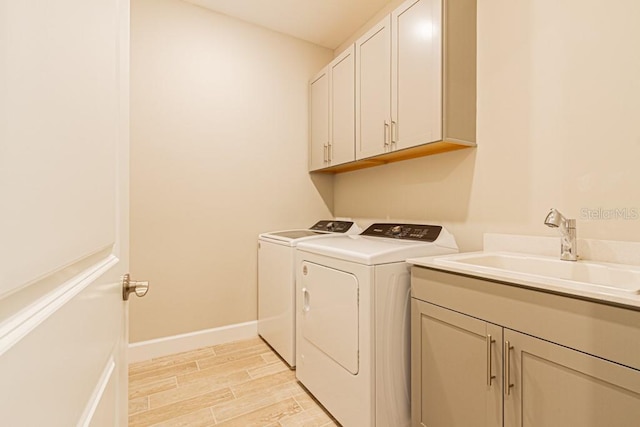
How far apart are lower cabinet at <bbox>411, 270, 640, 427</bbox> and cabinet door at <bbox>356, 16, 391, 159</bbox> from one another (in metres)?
1.22

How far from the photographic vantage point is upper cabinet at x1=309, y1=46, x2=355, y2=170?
2.39m

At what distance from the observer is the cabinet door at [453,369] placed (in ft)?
3.60

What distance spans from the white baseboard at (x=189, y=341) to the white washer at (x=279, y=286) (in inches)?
5.8

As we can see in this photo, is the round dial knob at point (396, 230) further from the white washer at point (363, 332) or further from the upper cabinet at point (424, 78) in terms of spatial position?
the upper cabinet at point (424, 78)

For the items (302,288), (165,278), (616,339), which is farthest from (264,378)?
(616,339)

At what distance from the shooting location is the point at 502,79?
1.69m

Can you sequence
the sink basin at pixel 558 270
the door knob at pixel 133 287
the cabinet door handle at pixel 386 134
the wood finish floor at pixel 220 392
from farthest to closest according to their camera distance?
the cabinet door handle at pixel 386 134, the wood finish floor at pixel 220 392, the sink basin at pixel 558 270, the door knob at pixel 133 287

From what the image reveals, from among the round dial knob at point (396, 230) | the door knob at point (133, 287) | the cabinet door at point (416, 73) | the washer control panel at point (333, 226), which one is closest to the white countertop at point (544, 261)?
the round dial knob at point (396, 230)

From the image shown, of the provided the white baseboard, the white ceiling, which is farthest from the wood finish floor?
the white ceiling

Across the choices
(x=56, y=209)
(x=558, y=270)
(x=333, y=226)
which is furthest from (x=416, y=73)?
(x=56, y=209)

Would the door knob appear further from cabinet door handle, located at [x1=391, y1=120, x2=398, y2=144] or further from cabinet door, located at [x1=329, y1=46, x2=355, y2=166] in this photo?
cabinet door, located at [x1=329, y1=46, x2=355, y2=166]

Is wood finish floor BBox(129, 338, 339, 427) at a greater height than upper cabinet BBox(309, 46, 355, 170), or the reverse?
upper cabinet BBox(309, 46, 355, 170)

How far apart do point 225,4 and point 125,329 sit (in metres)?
2.62

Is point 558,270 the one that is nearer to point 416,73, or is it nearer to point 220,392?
point 416,73
